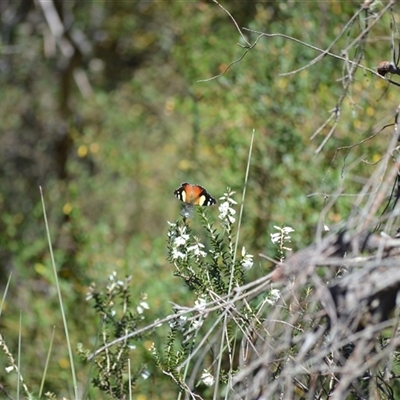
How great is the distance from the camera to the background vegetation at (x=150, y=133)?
4703 mm

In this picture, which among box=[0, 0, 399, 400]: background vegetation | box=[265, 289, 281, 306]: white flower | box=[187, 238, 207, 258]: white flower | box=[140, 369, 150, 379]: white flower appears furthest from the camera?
box=[0, 0, 399, 400]: background vegetation

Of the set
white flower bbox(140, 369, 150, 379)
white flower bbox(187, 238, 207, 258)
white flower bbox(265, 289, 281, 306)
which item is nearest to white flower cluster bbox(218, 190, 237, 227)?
white flower bbox(187, 238, 207, 258)

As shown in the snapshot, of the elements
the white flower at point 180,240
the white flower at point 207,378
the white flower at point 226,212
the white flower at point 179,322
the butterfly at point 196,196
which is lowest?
the white flower at point 207,378

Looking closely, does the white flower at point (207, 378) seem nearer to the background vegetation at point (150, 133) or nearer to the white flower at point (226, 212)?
the white flower at point (226, 212)

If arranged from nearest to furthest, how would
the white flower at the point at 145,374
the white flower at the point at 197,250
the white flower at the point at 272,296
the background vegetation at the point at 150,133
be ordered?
1. the white flower at the point at 272,296
2. the white flower at the point at 197,250
3. the white flower at the point at 145,374
4. the background vegetation at the point at 150,133

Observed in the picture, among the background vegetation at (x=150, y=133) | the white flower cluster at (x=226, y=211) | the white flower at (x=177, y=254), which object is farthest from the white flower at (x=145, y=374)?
the white flower cluster at (x=226, y=211)

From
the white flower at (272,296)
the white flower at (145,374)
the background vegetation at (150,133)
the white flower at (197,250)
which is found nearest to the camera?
the white flower at (272,296)

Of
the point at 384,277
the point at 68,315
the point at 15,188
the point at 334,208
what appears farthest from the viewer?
the point at 15,188

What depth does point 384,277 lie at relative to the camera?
1492 mm

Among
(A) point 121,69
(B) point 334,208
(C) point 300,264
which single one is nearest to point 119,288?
(C) point 300,264

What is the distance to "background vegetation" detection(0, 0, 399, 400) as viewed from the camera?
4703 mm

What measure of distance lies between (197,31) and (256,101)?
110 cm

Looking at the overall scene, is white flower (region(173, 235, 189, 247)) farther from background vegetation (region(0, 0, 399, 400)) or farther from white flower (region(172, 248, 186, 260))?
background vegetation (region(0, 0, 399, 400))

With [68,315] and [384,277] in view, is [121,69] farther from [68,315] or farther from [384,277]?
[384,277]
